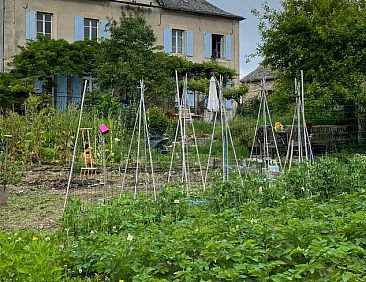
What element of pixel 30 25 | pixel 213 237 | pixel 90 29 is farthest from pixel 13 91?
pixel 213 237

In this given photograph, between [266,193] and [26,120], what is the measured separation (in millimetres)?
8745

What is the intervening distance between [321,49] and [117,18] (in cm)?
1266

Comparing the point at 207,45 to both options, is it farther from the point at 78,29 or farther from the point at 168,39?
the point at 78,29

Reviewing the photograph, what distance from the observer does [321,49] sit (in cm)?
1539

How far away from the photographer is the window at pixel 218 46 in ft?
95.7

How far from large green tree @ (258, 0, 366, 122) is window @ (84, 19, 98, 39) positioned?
11.0 metres

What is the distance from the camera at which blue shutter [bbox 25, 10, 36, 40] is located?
23.9 metres

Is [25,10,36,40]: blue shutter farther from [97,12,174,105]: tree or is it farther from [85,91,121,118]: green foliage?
[85,91,121,118]: green foliage

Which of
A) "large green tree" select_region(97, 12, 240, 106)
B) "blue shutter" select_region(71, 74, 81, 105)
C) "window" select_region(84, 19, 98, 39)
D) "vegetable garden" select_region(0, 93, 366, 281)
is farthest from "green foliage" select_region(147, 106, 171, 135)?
"vegetable garden" select_region(0, 93, 366, 281)

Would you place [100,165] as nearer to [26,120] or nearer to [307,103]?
[26,120]

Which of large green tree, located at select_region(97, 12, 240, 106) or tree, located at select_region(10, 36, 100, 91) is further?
tree, located at select_region(10, 36, 100, 91)

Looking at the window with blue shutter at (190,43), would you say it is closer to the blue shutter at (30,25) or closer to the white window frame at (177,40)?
the white window frame at (177,40)

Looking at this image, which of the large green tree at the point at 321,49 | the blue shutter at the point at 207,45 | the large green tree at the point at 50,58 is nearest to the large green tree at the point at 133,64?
the large green tree at the point at 50,58

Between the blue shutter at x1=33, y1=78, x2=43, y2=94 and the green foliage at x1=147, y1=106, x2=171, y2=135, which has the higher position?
the blue shutter at x1=33, y1=78, x2=43, y2=94
